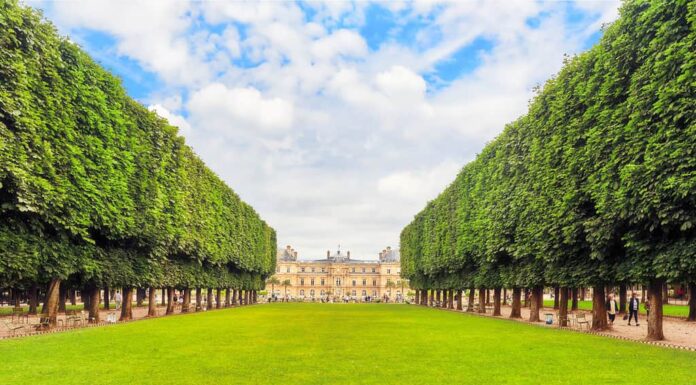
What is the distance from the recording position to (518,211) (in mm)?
36438

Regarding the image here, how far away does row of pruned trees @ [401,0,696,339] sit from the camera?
20.1 m

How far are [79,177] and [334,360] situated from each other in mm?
18375

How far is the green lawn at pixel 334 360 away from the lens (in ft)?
42.7

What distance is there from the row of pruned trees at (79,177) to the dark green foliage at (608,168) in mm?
23955

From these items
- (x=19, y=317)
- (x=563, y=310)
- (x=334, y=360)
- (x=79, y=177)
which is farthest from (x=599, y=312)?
(x=19, y=317)

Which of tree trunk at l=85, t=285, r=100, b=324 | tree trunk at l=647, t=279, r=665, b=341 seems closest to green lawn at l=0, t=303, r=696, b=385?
tree trunk at l=647, t=279, r=665, b=341

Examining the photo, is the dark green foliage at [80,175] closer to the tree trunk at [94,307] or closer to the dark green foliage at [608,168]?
the tree trunk at [94,307]

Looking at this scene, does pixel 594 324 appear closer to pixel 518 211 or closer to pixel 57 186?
pixel 518 211

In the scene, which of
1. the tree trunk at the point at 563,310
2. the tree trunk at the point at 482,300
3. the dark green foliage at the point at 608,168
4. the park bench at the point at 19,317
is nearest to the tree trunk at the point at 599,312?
the dark green foliage at the point at 608,168

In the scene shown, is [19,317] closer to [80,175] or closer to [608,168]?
[80,175]

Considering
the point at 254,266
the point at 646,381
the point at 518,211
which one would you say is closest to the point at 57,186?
the point at 646,381

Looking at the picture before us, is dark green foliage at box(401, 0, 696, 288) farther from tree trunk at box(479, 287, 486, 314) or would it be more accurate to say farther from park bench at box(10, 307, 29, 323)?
park bench at box(10, 307, 29, 323)

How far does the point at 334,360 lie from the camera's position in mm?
16047

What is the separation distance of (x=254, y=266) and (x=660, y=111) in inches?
2677
